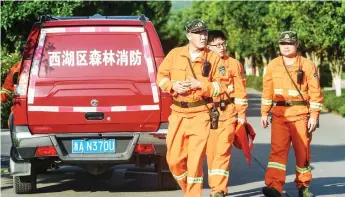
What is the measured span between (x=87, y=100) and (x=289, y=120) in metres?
2.14

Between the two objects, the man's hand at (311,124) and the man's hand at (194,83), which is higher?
the man's hand at (194,83)

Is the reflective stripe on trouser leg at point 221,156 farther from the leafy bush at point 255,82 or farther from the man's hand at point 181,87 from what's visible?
the leafy bush at point 255,82

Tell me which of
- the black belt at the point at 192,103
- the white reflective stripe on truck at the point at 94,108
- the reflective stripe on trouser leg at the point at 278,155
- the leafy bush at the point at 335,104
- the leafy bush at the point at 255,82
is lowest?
the leafy bush at the point at 255,82

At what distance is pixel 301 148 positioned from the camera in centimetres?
910

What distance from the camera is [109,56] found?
936 cm

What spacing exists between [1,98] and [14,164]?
3.91 ft

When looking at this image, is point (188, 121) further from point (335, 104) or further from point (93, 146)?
point (335, 104)

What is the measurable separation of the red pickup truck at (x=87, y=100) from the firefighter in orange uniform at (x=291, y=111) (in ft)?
3.80

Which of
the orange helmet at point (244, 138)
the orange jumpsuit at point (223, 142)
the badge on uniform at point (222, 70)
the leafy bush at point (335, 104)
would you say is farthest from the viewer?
the leafy bush at point (335, 104)

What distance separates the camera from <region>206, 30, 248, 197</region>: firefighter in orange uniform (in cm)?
845

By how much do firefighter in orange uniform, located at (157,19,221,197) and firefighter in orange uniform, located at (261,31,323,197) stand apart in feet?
4.63

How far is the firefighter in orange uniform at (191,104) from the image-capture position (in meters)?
7.78

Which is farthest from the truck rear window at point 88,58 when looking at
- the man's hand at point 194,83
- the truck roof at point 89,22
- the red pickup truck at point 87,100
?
the man's hand at point 194,83

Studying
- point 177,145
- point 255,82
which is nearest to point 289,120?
point 177,145
